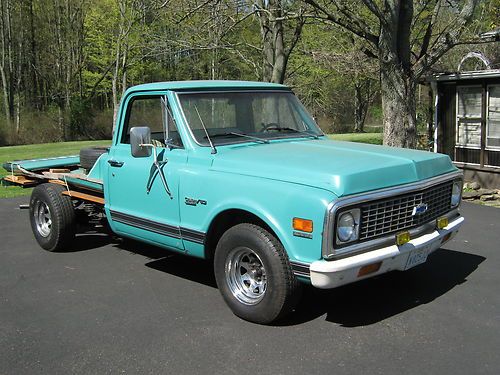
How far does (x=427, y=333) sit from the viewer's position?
424 cm

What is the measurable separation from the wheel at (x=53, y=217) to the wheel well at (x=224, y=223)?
244 centimetres

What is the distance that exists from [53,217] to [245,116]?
2.73 meters

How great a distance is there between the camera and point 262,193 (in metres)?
4.25

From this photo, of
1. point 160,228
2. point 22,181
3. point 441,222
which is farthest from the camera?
point 22,181

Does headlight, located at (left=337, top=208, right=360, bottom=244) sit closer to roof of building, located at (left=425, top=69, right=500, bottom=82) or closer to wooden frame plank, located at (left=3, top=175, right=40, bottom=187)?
wooden frame plank, located at (left=3, top=175, right=40, bottom=187)

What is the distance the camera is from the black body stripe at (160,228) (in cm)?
486

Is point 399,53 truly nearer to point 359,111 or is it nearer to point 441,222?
point 441,222

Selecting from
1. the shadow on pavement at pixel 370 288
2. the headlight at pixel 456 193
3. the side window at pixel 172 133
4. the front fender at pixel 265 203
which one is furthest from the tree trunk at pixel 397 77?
the front fender at pixel 265 203

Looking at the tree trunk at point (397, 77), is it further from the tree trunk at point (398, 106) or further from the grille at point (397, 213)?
the grille at point (397, 213)

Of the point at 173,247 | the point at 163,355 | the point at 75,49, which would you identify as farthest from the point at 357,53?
the point at 75,49

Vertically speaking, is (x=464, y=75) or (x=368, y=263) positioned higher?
(x=464, y=75)

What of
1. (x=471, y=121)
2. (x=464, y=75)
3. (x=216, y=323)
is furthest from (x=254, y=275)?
(x=471, y=121)

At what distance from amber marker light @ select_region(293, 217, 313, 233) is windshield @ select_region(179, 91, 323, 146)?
140cm

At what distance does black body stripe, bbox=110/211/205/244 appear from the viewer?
486 cm
